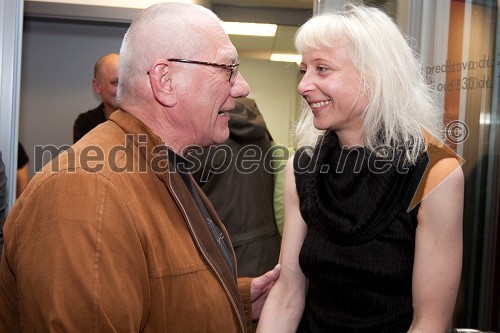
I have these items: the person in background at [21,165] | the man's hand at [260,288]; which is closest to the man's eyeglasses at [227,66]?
the man's hand at [260,288]

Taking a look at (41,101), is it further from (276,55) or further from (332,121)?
(332,121)

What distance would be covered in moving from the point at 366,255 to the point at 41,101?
3.53 m

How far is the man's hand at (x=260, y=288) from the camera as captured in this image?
5.46 feet

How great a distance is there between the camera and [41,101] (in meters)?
4.48

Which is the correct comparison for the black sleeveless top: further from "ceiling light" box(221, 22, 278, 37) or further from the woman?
"ceiling light" box(221, 22, 278, 37)

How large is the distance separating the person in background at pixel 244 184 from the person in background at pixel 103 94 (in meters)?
1.02

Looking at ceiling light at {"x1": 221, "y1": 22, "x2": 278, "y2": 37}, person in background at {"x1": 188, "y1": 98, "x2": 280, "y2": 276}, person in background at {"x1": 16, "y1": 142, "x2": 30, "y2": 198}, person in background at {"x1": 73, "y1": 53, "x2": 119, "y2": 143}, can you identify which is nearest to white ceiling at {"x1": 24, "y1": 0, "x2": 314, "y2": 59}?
ceiling light at {"x1": 221, "y1": 22, "x2": 278, "y2": 37}

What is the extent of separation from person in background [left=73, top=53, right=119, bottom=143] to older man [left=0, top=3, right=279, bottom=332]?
6.82 ft

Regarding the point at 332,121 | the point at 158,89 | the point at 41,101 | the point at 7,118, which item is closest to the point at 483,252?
the point at 332,121

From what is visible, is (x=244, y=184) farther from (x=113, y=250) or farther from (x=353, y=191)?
(x=113, y=250)

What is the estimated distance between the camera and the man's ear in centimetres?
127

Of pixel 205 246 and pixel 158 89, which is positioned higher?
pixel 158 89

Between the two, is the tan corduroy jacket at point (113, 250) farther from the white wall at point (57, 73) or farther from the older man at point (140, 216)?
the white wall at point (57, 73)

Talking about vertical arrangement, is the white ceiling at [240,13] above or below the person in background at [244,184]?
above
